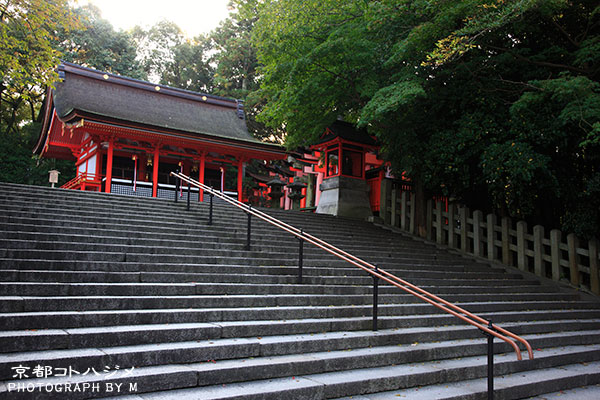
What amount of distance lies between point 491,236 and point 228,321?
8.00 m

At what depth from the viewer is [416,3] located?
905 cm

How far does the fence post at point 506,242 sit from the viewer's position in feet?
33.0

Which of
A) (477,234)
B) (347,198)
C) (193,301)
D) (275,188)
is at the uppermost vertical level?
(275,188)

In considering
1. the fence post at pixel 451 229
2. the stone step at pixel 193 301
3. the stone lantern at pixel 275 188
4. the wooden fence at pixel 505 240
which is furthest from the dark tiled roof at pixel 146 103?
the stone step at pixel 193 301

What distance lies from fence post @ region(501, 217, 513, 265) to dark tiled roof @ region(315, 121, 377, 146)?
19.7ft

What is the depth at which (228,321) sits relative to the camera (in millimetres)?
4711

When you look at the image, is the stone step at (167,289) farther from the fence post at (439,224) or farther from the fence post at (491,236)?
the fence post at (439,224)

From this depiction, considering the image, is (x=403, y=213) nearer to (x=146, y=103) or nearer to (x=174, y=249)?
(x=174, y=249)

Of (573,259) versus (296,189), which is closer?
(573,259)

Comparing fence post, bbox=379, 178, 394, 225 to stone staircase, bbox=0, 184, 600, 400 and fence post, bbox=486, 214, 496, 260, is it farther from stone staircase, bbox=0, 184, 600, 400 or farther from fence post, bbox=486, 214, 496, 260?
stone staircase, bbox=0, 184, 600, 400

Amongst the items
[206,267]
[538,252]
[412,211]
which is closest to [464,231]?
[412,211]

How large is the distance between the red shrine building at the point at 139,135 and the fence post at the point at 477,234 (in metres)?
8.80

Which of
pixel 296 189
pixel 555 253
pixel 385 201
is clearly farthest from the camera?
pixel 296 189

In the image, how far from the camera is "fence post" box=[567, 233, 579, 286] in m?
8.93
